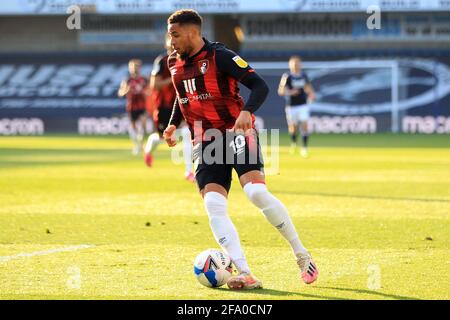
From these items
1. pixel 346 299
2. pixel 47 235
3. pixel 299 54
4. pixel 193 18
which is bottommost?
pixel 299 54

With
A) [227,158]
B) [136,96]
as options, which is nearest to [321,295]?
[227,158]

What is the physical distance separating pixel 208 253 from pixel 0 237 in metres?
3.56

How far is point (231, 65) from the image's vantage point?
8195 mm

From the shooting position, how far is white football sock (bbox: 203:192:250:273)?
8.09 meters

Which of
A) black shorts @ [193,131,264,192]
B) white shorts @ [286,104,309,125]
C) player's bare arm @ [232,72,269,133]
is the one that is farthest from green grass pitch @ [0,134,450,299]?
white shorts @ [286,104,309,125]

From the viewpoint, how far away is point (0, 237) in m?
11.1

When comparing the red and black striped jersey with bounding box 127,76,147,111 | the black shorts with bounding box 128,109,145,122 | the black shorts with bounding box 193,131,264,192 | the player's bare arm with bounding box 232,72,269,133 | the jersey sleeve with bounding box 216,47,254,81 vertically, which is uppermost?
the jersey sleeve with bounding box 216,47,254,81

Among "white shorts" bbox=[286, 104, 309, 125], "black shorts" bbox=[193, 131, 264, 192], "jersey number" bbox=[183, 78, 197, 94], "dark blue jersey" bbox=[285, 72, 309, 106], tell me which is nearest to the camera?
"black shorts" bbox=[193, 131, 264, 192]

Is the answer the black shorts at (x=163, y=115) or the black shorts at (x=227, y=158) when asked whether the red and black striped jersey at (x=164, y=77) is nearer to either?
the black shorts at (x=163, y=115)

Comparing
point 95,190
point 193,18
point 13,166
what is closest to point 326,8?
point 13,166

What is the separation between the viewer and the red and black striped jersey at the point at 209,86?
8266 millimetres

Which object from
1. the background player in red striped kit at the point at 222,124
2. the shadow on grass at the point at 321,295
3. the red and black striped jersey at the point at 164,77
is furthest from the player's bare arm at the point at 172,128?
the red and black striped jersey at the point at 164,77

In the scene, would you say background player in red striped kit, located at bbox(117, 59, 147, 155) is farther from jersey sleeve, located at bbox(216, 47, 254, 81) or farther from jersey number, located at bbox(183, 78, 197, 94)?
jersey sleeve, located at bbox(216, 47, 254, 81)
